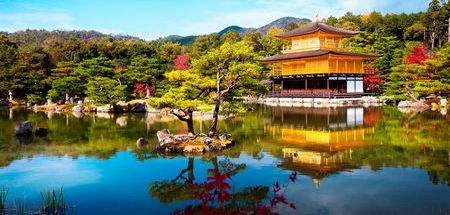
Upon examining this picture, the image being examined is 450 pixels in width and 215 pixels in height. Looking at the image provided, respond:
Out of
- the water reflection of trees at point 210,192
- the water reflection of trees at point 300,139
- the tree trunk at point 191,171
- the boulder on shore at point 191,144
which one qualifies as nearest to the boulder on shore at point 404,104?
the water reflection of trees at point 300,139

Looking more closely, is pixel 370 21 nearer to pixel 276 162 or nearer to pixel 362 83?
pixel 362 83

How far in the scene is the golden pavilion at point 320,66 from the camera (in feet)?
157

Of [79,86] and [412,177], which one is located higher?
[79,86]

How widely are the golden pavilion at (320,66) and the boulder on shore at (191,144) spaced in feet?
97.5

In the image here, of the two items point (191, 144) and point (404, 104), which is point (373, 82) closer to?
point (404, 104)

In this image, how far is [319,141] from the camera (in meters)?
19.5

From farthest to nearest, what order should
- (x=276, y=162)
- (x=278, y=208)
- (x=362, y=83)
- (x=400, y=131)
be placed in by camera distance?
1. (x=362, y=83)
2. (x=400, y=131)
3. (x=276, y=162)
4. (x=278, y=208)

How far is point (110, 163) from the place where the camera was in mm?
15703

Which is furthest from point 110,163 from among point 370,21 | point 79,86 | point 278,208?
point 370,21

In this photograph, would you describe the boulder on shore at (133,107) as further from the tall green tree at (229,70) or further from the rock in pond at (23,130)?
the tall green tree at (229,70)

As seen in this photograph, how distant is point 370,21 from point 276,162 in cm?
6942

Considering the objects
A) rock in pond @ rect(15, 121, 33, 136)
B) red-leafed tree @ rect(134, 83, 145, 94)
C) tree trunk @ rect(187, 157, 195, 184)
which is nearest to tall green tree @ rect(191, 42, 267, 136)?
tree trunk @ rect(187, 157, 195, 184)

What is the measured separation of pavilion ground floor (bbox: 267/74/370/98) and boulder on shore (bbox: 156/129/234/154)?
2971 cm

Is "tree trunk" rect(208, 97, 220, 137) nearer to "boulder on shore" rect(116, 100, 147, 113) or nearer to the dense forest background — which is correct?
the dense forest background
